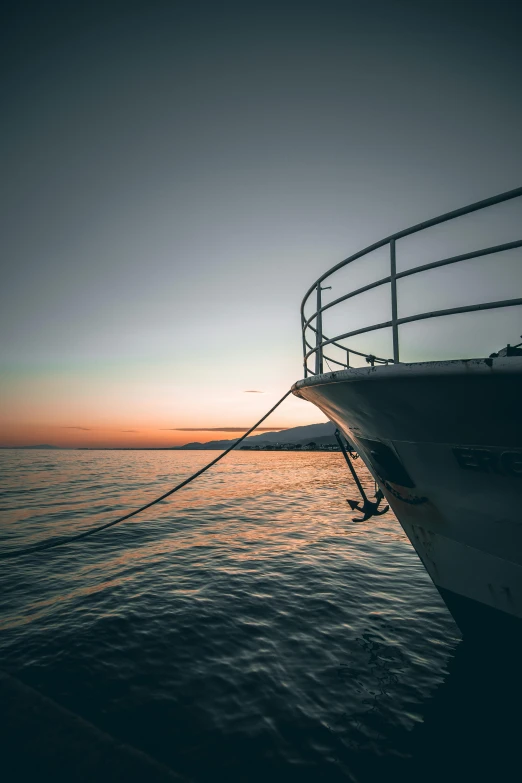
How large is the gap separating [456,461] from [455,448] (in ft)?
0.40

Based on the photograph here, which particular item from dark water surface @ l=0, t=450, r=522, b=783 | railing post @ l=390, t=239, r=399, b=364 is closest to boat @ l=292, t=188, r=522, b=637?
railing post @ l=390, t=239, r=399, b=364

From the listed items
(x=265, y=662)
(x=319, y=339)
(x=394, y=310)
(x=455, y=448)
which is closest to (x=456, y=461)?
(x=455, y=448)

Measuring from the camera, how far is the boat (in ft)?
8.00

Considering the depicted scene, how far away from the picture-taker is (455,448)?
2.79 meters

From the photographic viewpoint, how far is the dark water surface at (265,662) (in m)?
2.86

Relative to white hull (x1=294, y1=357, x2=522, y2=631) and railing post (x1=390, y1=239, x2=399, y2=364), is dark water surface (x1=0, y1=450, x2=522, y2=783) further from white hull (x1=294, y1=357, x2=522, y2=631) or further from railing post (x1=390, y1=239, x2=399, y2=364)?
railing post (x1=390, y1=239, x2=399, y2=364)

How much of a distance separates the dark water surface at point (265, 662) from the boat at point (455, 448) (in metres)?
0.91

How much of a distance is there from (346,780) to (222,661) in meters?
1.78

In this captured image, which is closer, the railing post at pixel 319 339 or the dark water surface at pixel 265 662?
the dark water surface at pixel 265 662

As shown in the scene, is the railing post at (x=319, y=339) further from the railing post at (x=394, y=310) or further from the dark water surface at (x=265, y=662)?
the dark water surface at (x=265, y=662)

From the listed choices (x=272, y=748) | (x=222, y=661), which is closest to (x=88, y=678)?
(x=222, y=661)

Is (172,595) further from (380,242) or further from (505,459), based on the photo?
(380,242)

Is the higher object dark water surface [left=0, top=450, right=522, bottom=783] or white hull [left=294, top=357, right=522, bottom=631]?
white hull [left=294, top=357, right=522, bottom=631]

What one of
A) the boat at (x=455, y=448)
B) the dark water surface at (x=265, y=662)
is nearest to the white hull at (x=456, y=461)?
the boat at (x=455, y=448)
